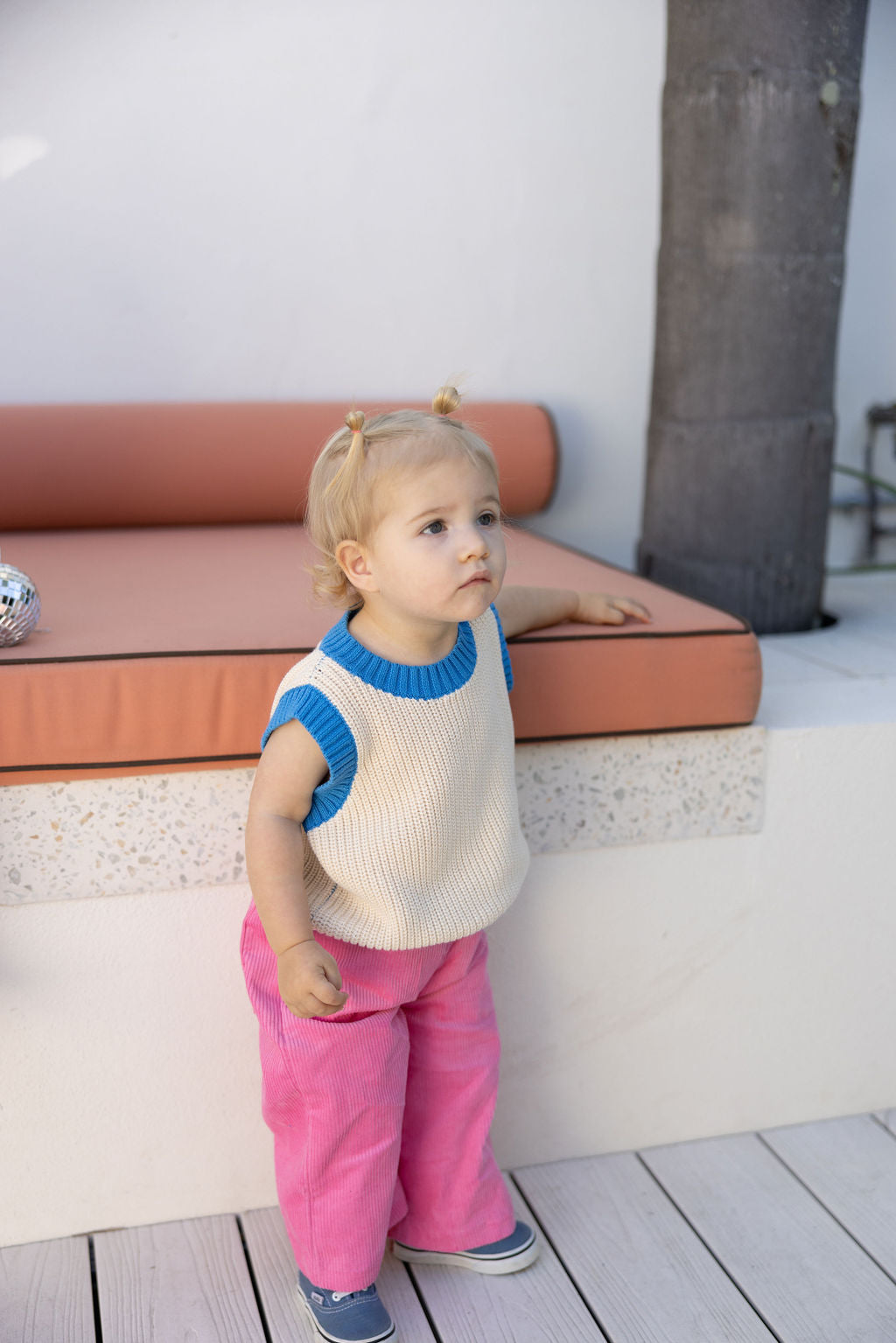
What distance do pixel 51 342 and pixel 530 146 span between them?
96 cm

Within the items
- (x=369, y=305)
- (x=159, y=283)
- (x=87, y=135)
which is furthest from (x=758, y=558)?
(x=87, y=135)

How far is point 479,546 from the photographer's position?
1103 mm

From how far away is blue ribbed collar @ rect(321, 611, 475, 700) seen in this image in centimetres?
117

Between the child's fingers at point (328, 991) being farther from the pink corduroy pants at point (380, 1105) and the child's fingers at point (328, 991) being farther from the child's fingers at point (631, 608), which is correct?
the child's fingers at point (631, 608)

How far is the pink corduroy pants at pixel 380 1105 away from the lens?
1235 mm

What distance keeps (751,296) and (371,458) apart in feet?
3.57

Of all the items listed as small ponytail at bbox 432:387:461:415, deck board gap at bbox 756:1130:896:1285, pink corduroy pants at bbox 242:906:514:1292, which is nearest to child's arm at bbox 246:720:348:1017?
pink corduroy pants at bbox 242:906:514:1292

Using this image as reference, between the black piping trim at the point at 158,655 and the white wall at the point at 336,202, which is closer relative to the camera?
the black piping trim at the point at 158,655

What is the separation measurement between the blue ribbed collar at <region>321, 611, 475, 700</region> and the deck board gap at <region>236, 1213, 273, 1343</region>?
66cm

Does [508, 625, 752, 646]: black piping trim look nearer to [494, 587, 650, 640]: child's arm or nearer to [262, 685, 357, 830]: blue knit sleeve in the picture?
[494, 587, 650, 640]: child's arm

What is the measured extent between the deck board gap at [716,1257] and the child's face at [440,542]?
2.60ft

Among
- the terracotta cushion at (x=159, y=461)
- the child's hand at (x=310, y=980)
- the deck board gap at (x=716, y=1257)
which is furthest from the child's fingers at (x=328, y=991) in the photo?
the terracotta cushion at (x=159, y=461)

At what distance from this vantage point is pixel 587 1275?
1.35 m

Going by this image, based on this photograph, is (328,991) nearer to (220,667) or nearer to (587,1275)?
(220,667)
